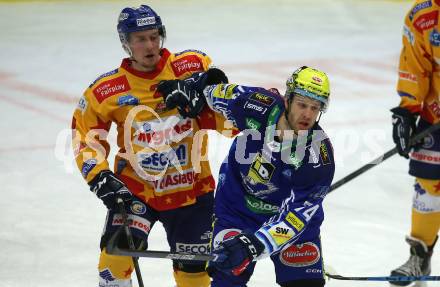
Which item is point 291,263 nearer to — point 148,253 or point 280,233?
point 280,233

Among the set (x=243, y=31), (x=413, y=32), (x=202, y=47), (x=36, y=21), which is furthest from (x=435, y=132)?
(x=36, y=21)

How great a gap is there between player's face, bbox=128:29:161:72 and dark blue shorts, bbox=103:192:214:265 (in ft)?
2.12

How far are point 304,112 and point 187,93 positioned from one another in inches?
23.4

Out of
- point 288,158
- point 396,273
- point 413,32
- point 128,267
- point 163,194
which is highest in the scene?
point 413,32

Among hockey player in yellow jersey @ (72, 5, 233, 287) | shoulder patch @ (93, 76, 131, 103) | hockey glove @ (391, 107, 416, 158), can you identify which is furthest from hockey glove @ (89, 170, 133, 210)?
hockey glove @ (391, 107, 416, 158)

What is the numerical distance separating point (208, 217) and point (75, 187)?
2069 mm

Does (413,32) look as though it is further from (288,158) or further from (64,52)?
(64,52)

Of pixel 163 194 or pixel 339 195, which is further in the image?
pixel 339 195

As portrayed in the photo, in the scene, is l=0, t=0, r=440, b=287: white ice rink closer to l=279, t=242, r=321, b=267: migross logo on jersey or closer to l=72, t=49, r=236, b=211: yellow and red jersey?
l=72, t=49, r=236, b=211: yellow and red jersey

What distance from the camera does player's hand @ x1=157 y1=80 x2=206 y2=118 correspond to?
3.95 meters

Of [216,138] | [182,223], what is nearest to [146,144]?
[182,223]

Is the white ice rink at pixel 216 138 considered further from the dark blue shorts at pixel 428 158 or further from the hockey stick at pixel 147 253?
the hockey stick at pixel 147 253

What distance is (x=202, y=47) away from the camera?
935 centimetres

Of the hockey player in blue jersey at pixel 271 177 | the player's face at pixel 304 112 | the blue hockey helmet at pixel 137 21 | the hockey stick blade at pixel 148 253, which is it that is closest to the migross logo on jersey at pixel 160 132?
the hockey player in blue jersey at pixel 271 177
